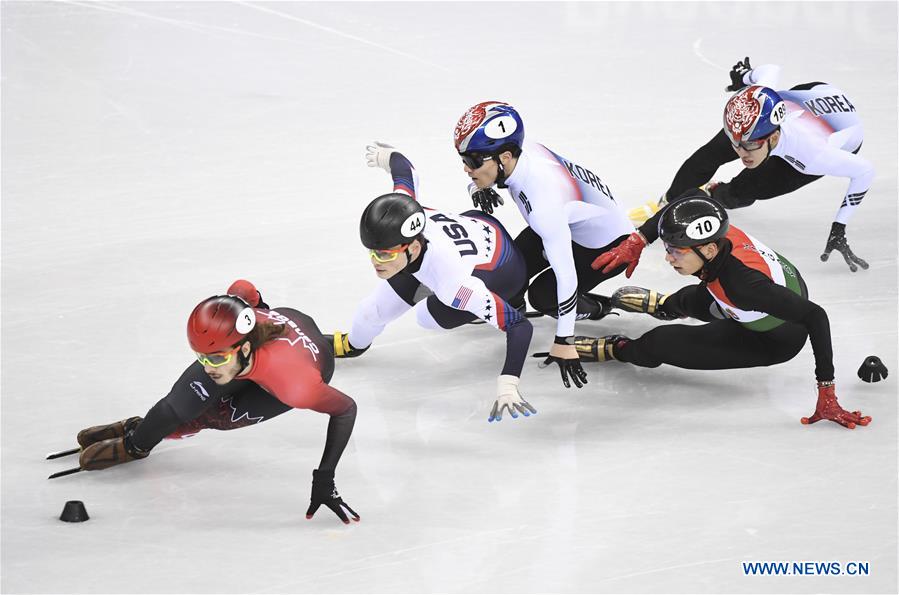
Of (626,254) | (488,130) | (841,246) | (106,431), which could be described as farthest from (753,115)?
(106,431)

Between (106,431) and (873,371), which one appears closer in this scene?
(106,431)

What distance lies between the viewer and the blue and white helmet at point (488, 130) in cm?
544

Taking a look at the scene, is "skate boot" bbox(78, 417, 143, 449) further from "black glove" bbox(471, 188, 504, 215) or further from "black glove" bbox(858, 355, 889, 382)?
"black glove" bbox(858, 355, 889, 382)

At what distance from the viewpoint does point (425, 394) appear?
5.71 metres

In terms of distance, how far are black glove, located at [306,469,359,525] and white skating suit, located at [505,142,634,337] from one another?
1.50 metres

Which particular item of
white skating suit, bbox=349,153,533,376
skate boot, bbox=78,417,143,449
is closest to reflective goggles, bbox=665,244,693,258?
white skating suit, bbox=349,153,533,376

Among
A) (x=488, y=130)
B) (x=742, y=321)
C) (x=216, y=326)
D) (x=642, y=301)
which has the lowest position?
(x=642, y=301)

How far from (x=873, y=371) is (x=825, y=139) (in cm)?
187

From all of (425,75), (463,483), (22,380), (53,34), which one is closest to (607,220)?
(463,483)

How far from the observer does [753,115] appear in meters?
6.20

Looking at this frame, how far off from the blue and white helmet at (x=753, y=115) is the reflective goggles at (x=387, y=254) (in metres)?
2.15

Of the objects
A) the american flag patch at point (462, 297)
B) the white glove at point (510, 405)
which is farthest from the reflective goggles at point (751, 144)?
the white glove at point (510, 405)

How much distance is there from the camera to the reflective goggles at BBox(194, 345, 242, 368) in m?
4.36

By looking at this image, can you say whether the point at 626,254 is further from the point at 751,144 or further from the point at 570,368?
the point at 751,144
